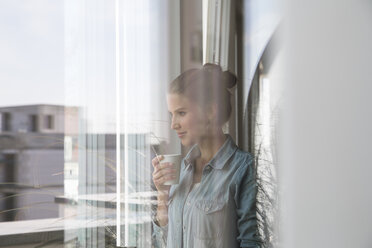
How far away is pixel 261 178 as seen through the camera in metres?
1.00

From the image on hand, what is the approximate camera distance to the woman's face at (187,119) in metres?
0.98

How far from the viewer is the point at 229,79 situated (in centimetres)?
100

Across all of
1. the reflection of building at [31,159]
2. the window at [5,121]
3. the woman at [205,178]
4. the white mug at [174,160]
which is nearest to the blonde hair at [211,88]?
the woman at [205,178]

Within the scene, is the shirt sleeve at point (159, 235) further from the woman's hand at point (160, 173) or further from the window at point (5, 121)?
the window at point (5, 121)

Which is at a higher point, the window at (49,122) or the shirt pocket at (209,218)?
the window at (49,122)

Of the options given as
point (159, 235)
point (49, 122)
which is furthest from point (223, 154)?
point (49, 122)

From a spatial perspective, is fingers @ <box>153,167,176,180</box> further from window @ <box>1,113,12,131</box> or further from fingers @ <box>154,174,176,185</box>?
window @ <box>1,113,12,131</box>

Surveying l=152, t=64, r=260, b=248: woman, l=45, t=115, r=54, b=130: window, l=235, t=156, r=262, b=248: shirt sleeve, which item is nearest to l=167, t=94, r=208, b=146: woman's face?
l=152, t=64, r=260, b=248: woman

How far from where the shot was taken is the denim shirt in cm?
98

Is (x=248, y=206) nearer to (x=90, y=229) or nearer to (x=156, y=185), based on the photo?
(x=156, y=185)

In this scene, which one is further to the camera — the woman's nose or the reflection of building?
the woman's nose

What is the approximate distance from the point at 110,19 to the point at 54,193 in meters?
0.43

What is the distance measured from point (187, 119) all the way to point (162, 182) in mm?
166

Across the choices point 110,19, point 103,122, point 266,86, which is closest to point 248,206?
point 266,86
